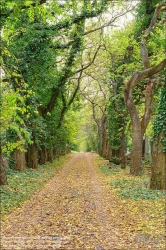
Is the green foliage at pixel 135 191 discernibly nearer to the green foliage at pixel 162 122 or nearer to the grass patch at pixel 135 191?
the grass patch at pixel 135 191

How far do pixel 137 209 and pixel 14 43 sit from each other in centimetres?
988

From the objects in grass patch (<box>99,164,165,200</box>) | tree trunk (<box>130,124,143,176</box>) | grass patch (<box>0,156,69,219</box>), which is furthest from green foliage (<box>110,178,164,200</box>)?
grass patch (<box>0,156,69,219</box>)

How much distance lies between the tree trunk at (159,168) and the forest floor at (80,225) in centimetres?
180

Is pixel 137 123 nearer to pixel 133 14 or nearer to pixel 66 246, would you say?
pixel 133 14

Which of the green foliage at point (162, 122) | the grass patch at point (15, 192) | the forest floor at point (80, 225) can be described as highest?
the green foliage at point (162, 122)

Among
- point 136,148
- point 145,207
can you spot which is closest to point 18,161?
point 136,148

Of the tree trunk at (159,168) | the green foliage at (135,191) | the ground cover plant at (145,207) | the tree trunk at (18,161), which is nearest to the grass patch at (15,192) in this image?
the tree trunk at (18,161)

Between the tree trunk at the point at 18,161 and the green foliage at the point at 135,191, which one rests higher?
the tree trunk at the point at 18,161

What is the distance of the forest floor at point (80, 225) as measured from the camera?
18.1 feet

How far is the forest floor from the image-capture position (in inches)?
217

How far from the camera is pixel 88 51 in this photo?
23.1 m

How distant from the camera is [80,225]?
6.65 m

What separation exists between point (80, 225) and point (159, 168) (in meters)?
4.96

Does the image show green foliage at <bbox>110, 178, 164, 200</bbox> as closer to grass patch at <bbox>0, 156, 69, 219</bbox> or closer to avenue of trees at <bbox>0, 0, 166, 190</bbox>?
avenue of trees at <bbox>0, 0, 166, 190</bbox>
